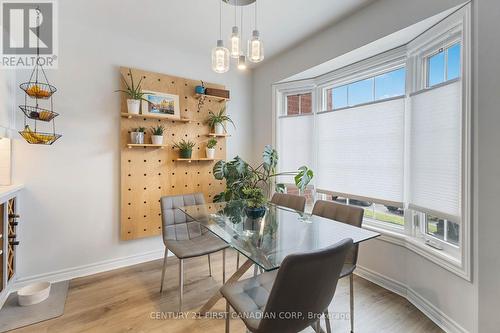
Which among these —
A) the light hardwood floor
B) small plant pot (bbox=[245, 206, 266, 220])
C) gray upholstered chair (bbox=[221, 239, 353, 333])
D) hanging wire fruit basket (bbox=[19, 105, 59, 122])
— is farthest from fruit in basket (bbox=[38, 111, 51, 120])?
gray upholstered chair (bbox=[221, 239, 353, 333])

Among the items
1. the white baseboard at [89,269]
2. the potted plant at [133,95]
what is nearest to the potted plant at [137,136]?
the potted plant at [133,95]

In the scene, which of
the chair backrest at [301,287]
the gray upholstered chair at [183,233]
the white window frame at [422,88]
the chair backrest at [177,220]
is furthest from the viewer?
the chair backrest at [177,220]

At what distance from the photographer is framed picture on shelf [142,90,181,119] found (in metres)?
2.81

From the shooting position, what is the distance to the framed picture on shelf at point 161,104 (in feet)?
9.23

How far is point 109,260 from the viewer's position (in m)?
2.71

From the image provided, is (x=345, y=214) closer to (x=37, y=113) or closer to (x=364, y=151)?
(x=364, y=151)

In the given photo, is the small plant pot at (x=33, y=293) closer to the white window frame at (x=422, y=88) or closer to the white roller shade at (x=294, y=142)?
the white roller shade at (x=294, y=142)

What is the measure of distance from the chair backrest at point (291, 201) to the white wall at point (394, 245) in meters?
0.83

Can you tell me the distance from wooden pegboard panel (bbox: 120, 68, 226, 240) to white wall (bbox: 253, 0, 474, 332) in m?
1.37

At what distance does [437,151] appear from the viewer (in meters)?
1.91

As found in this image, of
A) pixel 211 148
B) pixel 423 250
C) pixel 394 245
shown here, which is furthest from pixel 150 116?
pixel 423 250

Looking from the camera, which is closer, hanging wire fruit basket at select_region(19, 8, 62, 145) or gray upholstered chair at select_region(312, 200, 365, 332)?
gray upholstered chair at select_region(312, 200, 365, 332)

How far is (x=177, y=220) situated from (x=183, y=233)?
0.14m

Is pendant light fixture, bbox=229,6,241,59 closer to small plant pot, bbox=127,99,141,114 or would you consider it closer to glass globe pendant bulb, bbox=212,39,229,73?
glass globe pendant bulb, bbox=212,39,229,73
